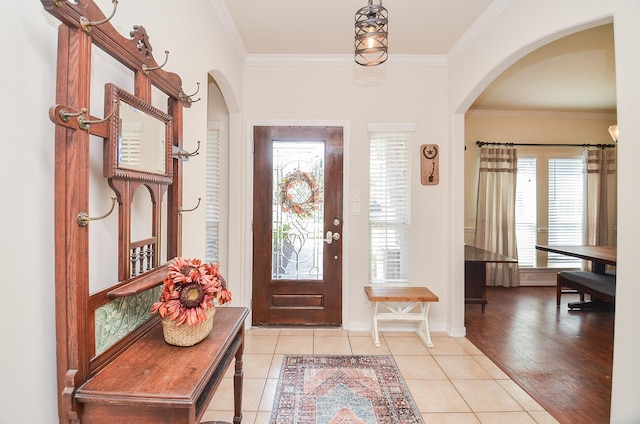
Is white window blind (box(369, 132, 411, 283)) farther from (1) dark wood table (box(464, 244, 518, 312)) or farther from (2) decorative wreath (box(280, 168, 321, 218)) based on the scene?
(1) dark wood table (box(464, 244, 518, 312))

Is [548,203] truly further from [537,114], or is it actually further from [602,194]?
[537,114]

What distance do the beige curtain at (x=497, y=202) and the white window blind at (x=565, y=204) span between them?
0.76m

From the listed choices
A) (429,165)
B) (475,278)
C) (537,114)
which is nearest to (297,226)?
(429,165)

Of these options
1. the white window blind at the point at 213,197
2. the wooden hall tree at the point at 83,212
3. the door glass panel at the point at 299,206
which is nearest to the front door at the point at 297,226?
the door glass panel at the point at 299,206

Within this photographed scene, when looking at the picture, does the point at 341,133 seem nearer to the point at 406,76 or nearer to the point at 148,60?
the point at 406,76

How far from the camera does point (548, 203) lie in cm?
557

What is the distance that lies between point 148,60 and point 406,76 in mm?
2835

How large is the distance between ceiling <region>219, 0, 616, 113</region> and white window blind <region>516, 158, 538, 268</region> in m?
1.52

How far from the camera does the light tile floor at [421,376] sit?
2.11 meters

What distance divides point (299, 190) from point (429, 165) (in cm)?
142

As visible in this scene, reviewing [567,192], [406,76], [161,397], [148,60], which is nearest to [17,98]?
[148,60]

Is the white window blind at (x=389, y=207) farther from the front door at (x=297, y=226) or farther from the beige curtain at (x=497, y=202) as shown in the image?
the beige curtain at (x=497, y=202)

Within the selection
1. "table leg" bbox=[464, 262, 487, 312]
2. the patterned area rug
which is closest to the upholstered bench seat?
"table leg" bbox=[464, 262, 487, 312]

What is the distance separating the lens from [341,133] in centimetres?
352
